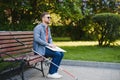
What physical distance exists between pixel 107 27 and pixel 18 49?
808 cm

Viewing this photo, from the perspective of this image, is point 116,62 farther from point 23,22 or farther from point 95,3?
point 95,3

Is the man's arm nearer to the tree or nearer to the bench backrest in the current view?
the bench backrest

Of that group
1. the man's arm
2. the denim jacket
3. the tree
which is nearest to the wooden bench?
the denim jacket

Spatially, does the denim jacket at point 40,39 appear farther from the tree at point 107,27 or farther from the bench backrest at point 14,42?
the tree at point 107,27

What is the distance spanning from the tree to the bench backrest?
681 centimetres

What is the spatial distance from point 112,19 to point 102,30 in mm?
833

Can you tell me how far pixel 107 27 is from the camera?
1558cm

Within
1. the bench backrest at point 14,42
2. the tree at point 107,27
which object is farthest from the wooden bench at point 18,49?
the tree at point 107,27

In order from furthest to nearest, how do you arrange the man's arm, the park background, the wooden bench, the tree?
1. the tree
2. the park background
3. the man's arm
4. the wooden bench

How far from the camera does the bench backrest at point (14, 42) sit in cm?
745

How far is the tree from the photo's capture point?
15.3m

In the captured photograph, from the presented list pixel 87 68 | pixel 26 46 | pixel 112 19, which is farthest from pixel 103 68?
pixel 112 19

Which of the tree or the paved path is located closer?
the paved path

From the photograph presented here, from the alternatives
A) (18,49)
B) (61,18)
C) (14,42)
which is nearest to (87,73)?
(18,49)
